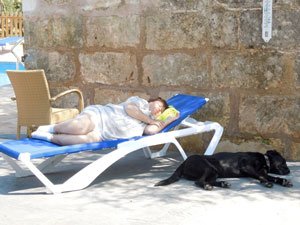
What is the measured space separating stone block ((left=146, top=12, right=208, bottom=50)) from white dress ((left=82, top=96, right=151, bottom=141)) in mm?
1335

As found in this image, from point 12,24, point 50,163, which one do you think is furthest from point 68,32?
point 12,24

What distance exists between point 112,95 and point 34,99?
104cm

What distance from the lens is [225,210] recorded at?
4105 mm

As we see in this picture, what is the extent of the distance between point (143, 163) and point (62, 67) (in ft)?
6.43

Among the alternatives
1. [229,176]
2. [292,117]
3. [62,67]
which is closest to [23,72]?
[62,67]

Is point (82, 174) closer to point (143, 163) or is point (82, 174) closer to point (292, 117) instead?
point (143, 163)

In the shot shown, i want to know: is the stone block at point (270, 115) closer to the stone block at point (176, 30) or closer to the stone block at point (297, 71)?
the stone block at point (297, 71)

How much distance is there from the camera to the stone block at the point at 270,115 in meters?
5.81

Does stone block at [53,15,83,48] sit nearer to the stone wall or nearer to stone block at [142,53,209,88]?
the stone wall

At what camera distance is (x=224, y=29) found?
6.00 metres

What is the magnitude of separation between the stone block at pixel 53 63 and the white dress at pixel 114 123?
6.17 ft

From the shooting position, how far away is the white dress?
5.12 metres

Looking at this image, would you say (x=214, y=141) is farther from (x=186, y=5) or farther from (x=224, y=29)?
(x=186, y=5)

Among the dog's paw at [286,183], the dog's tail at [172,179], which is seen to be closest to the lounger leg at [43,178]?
the dog's tail at [172,179]
